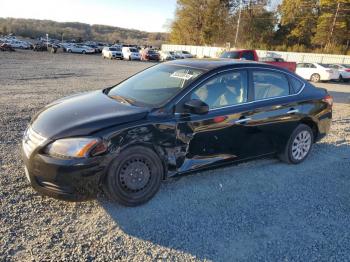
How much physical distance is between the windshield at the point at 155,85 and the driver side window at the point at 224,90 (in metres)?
0.19

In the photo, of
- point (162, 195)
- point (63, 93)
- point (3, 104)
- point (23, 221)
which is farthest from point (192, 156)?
point (63, 93)

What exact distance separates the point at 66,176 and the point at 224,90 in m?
2.27

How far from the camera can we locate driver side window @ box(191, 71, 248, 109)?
404 centimetres

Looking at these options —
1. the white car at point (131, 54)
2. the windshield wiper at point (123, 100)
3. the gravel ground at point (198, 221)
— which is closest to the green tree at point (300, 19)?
the white car at point (131, 54)

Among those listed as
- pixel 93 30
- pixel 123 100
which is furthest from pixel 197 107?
pixel 93 30

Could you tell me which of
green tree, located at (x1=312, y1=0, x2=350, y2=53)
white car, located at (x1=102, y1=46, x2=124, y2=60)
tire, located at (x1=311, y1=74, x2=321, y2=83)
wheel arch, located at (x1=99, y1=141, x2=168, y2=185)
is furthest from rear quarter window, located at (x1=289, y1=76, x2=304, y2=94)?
green tree, located at (x1=312, y1=0, x2=350, y2=53)

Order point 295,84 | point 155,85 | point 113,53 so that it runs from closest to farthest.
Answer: point 155,85 < point 295,84 < point 113,53

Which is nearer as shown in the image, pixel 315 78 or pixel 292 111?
pixel 292 111

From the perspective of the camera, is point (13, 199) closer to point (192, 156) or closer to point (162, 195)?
point (162, 195)

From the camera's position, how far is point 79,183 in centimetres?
322

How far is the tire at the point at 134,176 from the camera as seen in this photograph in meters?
3.40

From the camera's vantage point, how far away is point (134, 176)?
3541 mm

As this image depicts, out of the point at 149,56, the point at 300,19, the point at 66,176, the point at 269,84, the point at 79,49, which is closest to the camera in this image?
the point at 66,176

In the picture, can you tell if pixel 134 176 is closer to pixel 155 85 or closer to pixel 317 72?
pixel 155 85
